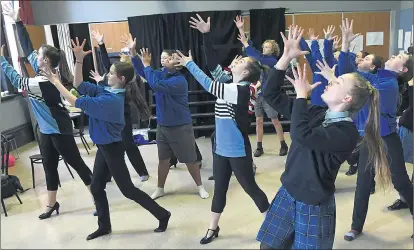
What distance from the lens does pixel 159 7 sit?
18.1ft

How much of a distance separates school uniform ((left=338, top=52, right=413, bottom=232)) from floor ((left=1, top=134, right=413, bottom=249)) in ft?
0.78

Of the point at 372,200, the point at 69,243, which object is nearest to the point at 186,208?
the point at 69,243

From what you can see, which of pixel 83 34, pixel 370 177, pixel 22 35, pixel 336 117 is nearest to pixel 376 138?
pixel 336 117

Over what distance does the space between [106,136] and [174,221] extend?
0.80 metres

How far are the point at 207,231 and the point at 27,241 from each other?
1.11 m

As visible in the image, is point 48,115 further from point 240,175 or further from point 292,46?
point 292,46

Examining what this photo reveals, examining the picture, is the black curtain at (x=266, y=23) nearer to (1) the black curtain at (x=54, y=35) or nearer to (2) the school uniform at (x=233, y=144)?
(1) the black curtain at (x=54, y=35)

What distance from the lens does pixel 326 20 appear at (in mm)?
5559

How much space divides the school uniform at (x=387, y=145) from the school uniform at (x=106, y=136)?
4.24ft

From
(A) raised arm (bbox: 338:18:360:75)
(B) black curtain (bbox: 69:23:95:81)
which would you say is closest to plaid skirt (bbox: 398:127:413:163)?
(A) raised arm (bbox: 338:18:360:75)

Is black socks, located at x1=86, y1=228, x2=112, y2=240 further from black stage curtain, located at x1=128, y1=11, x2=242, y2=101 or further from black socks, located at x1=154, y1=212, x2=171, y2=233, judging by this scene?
black stage curtain, located at x1=128, y1=11, x2=242, y2=101

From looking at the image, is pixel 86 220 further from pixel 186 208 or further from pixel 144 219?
pixel 186 208

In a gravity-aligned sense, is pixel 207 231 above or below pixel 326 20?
below

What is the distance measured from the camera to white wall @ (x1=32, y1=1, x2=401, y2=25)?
17.9 ft
